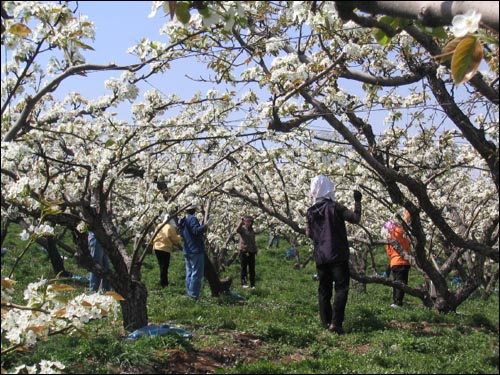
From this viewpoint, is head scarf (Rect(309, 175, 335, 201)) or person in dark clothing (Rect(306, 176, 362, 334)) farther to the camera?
head scarf (Rect(309, 175, 335, 201))

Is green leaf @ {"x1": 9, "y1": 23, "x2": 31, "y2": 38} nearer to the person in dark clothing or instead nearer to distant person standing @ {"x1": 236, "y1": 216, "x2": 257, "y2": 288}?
the person in dark clothing

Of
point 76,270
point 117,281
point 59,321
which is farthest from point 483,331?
point 76,270

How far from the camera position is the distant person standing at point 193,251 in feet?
31.5

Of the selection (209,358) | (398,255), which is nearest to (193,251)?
(398,255)

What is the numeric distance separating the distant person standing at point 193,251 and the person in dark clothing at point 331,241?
3186 millimetres

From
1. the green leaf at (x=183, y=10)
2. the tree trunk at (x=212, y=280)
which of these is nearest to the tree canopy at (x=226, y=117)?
the green leaf at (x=183, y=10)

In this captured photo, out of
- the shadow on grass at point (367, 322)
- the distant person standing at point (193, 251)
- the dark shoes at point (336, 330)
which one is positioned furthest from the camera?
the distant person standing at point (193, 251)

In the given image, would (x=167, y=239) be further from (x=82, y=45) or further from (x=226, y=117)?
(x=82, y=45)

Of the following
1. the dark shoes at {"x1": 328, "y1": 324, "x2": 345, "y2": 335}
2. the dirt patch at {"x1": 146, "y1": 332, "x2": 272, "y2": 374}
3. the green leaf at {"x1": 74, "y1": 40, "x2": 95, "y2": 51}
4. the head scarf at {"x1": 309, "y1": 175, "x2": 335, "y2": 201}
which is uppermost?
the green leaf at {"x1": 74, "y1": 40, "x2": 95, "y2": 51}

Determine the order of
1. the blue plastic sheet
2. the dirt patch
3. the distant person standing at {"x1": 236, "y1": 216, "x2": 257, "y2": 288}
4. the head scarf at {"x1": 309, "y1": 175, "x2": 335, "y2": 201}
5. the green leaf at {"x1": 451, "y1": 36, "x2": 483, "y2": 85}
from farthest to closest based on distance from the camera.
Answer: the distant person standing at {"x1": 236, "y1": 216, "x2": 257, "y2": 288}
the head scarf at {"x1": 309, "y1": 175, "x2": 335, "y2": 201}
the blue plastic sheet
the dirt patch
the green leaf at {"x1": 451, "y1": 36, "x2": 483, "y2": 85}

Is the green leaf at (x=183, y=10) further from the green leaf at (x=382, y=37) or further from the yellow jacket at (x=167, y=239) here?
the yellow jacket at (x=167, y=239)

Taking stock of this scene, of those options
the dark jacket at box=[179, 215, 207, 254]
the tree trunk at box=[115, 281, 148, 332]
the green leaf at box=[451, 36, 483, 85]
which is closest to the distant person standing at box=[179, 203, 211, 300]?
the dark jacket at box=[179, 215, 207, 254]

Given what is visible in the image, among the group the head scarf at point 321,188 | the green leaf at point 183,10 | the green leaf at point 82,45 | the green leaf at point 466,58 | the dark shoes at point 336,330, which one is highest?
the green leaf at point 82,45

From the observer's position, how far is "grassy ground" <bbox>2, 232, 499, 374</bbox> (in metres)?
5.04
